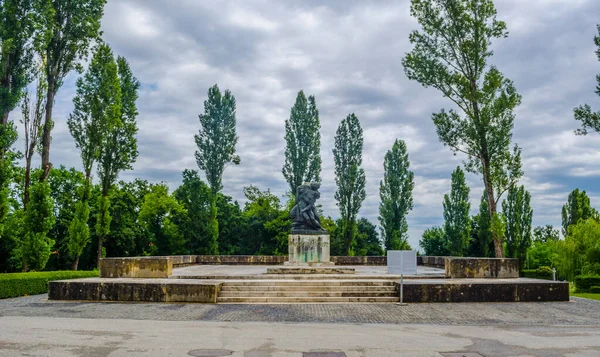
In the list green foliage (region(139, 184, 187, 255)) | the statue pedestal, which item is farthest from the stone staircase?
green foliage (region(139, 184, 187, 255))

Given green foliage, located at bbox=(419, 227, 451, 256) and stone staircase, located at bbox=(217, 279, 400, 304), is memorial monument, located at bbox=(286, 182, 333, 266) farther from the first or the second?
green foliage, located at bbox=(419, 227, 451, 256)

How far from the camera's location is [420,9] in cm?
2681

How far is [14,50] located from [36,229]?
8.61m

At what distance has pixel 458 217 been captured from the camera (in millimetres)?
41625

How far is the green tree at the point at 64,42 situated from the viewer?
81.7ft

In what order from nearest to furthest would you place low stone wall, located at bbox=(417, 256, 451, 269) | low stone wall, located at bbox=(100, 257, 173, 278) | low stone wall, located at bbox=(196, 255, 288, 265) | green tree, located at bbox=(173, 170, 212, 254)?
low stone wall, located at bbox=(100, 257, 173, 278)
low stone wall, located at bbox=(417, 256, 451, 269)
low stone wall, located at bbox=(196, 255, 288, 265)
green tree, located at bbox=(173, 170, 212, 254)

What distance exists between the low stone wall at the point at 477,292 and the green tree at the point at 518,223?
2514 centimetres

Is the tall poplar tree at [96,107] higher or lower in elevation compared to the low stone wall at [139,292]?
higher

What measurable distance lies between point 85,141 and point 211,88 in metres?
13.1

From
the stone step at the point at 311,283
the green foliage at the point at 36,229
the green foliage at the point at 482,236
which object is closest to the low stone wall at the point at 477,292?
the stone step at the point at 311,283

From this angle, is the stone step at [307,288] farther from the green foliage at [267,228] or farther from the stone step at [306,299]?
the green foliage at [267,228]

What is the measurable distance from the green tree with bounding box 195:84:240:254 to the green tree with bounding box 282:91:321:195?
13.5 feet

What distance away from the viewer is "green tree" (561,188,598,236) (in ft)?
157

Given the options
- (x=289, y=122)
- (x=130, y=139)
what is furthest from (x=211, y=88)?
(x=130, y=139)
